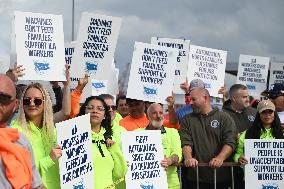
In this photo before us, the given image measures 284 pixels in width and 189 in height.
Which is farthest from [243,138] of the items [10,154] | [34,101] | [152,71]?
[10,154]

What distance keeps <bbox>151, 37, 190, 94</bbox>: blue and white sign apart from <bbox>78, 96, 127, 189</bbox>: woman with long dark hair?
3.55 meters

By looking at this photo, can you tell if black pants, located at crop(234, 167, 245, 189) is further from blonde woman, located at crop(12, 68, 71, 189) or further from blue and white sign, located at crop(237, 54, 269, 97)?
blue and white sign, located at crop(237, 54, 269, 97)

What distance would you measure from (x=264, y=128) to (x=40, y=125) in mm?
3244

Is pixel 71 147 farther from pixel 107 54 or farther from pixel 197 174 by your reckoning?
pixel 107 54

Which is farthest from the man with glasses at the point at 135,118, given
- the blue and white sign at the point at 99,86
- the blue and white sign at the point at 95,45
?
the blue and white sign at the point at 99,86

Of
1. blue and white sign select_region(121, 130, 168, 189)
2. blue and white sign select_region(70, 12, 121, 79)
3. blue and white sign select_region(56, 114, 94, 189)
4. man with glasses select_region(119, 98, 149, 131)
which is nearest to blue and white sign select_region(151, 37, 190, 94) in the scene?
man with glasses select_region(119, 98, 149, 131)

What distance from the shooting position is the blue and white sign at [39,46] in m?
7.34

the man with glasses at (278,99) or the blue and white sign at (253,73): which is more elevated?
the blue and white sign at (253,73)

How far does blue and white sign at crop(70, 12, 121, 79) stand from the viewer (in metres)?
8.45

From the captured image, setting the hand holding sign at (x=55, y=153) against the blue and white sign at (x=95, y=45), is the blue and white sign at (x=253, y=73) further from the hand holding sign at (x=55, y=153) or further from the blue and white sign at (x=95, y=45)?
the hand holding sign at (x=55, y=153)

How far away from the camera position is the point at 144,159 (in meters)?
6.70

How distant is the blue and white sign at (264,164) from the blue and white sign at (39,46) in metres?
2.62

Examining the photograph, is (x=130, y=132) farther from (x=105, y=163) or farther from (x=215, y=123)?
(x=215, y=123)

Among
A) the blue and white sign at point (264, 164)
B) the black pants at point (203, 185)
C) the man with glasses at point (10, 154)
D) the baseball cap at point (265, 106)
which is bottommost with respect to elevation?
the black pants at point (203, 185)
